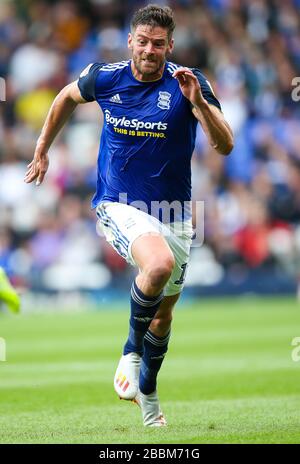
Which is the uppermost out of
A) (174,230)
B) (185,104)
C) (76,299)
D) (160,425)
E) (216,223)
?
(185,104)

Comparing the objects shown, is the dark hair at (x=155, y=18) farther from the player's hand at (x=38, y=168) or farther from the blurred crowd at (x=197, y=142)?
the blurred crowd at (x=197, y=142)

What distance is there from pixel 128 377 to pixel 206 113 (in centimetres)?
178

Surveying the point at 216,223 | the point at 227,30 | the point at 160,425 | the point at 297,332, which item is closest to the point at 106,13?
the point at 227,30

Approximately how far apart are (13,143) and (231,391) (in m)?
13.1

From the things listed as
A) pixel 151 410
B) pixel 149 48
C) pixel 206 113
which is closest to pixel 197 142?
pixel 149 48

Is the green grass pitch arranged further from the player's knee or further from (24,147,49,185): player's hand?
(24,147,49,185): player's hand

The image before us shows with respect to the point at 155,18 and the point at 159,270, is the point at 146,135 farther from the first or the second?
the point at 159,270

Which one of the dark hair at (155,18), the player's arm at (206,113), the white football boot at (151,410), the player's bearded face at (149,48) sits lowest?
the white football boot at (151,410)

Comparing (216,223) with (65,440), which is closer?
(65,440)

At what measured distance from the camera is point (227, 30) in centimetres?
2220

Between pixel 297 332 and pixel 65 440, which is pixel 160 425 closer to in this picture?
pixel 65 440

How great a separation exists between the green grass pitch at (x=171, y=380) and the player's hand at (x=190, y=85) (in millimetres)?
2083

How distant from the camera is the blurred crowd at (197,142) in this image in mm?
19016

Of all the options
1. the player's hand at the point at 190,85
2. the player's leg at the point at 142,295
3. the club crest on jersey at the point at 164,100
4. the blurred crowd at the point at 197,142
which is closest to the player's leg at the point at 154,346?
the player's leg at the point at 142,295
